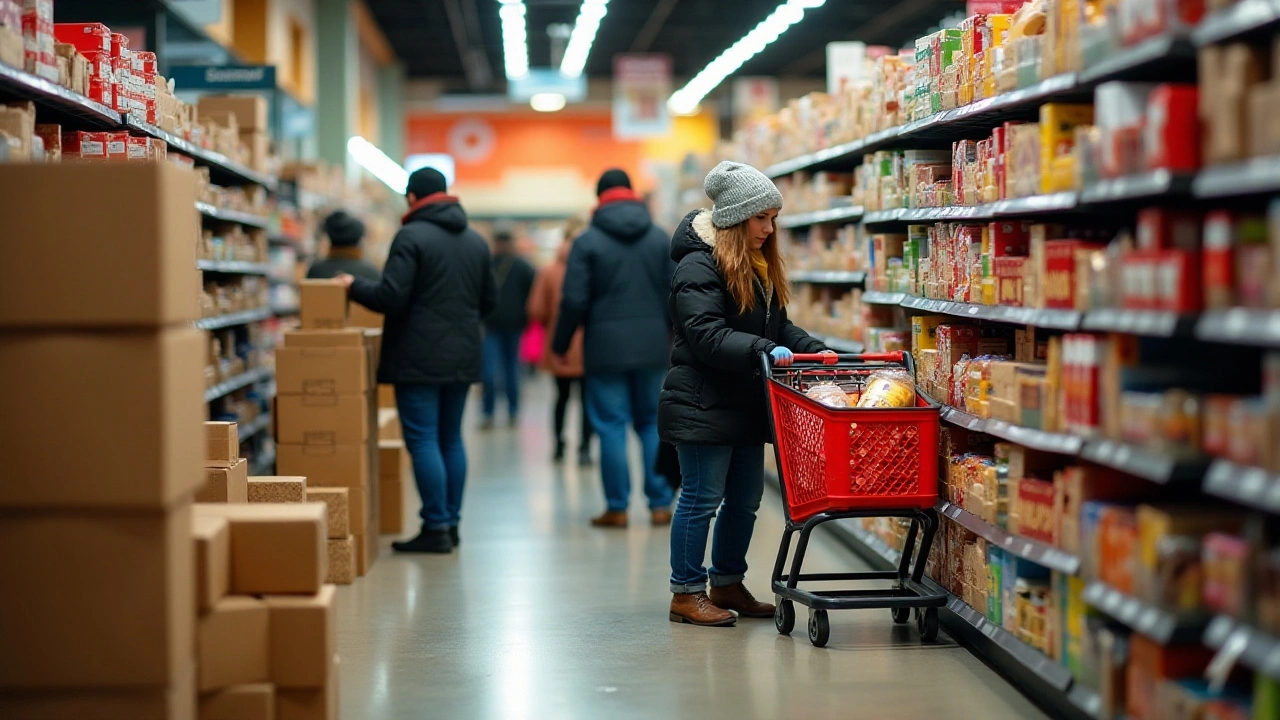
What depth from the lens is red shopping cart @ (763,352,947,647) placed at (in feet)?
14.9

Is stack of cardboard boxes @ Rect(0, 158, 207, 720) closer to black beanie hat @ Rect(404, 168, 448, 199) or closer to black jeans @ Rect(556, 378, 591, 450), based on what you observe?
black beanie hat @ Rect(404, 168, 448, 199)

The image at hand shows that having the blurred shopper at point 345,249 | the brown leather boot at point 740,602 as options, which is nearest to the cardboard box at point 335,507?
the brown leather boot at point 740,602

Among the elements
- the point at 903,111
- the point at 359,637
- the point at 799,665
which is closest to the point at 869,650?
the point at 799,665

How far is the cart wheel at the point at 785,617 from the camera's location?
502 centimetres

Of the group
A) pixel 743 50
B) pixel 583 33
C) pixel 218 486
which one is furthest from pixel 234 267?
pixel 743 50

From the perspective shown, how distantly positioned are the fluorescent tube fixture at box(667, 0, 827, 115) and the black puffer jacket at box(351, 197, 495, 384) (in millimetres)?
8051

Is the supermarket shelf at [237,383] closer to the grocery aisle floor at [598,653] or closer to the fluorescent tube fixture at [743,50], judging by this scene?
the grocery aisle floor at [598,653]

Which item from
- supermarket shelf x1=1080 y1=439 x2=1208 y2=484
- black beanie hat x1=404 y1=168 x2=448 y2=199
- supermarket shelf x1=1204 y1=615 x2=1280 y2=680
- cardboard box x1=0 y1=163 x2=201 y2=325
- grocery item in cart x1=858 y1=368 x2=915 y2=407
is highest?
black beanie hat x1=404 y1=168 x2=448 y2=199

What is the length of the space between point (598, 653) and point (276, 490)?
1.38 m

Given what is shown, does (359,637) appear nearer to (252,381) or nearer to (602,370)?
(602,370)

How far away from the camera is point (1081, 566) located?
12.2 feet

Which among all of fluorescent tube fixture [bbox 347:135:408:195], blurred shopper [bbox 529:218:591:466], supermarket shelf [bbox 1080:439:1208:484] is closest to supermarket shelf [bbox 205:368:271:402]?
blurred shopper [bbox 529:218:591:466]

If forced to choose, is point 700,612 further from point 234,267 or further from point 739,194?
point 234,267

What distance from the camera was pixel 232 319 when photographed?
748 centimetres
